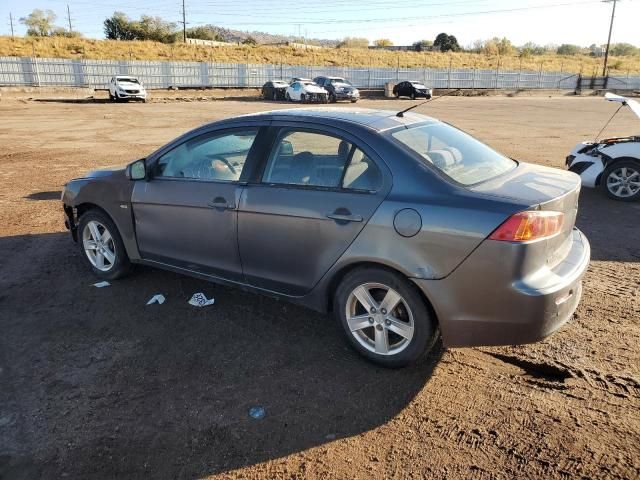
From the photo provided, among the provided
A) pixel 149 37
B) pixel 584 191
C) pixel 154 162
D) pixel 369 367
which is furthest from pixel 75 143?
pixel 149 37

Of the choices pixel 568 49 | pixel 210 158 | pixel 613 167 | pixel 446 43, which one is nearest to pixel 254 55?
pixel 446 43

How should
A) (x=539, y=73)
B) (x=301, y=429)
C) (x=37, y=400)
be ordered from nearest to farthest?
(x=301, y=429) → (x=37, y=400) → (x=539, y=73)

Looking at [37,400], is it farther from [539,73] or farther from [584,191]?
[539,73]

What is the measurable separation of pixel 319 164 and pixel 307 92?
32443mm

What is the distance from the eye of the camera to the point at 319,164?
3.79 meters

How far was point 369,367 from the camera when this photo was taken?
3.64 m

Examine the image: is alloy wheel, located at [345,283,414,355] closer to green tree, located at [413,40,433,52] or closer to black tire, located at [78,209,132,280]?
black tire, located at [78,209,132,280]

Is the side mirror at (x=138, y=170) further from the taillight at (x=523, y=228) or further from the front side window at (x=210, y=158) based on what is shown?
the taillight at (x=523, y=228)

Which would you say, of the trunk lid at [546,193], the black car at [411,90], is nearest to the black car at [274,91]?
the black car at [411,90]

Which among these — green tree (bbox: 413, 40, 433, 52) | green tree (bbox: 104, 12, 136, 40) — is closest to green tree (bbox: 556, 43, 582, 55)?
green tree (bbox: 413, 40, 433, 52)

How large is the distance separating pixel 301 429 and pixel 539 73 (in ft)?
201

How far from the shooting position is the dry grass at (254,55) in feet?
172

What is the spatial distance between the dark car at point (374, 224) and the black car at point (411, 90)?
39033 millimetres

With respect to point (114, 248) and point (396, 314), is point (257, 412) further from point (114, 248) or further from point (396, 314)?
point (114, 248)
